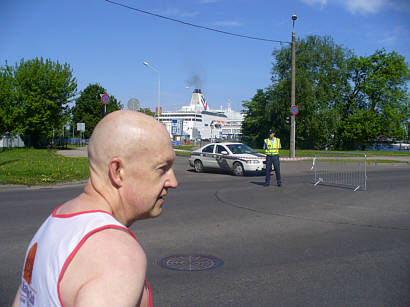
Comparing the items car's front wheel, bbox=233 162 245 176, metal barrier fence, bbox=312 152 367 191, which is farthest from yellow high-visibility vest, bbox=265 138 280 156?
car's front wheel, bbox=233 162 245 176

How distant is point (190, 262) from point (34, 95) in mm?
37583

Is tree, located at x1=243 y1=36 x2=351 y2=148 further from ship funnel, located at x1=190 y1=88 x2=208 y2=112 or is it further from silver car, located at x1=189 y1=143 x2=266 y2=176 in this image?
ship funnel, located at x1=190 y1=88 x2=208 y2=112

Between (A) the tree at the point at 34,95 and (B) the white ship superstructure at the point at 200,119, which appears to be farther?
(B) the white ship superstructure at the point at 200,119

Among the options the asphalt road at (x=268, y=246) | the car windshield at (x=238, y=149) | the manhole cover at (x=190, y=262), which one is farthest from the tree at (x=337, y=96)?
the manhole cover at (x=190, y=262)

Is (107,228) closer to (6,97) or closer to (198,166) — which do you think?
(198,166)

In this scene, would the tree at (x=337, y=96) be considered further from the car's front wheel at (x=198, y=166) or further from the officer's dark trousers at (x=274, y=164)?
the officer's dark trousers at (x=274, y=164)

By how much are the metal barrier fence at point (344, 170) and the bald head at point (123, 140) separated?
1195 centimetres

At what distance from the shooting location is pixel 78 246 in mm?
1026

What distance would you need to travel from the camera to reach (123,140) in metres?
1.21

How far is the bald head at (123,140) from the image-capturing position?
121cm

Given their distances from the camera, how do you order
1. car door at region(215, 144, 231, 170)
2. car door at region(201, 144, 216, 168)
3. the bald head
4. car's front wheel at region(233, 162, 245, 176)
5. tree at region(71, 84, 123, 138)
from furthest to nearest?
tree at region(71, 84, 123, 138)
car door at region(201, 144, 216, 168)
car door at region(215, 144, 231, 170)
car's front wheel at region(233, 162, 245, 176)
the bald head

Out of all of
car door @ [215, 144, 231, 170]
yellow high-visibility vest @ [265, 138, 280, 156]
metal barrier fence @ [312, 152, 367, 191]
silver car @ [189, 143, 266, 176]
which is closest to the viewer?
metal barrier fence @ [312, 152, 367, 191]

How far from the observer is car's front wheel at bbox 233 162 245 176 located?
55.6 ft

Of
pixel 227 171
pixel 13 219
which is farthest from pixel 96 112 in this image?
pixel 13 219
